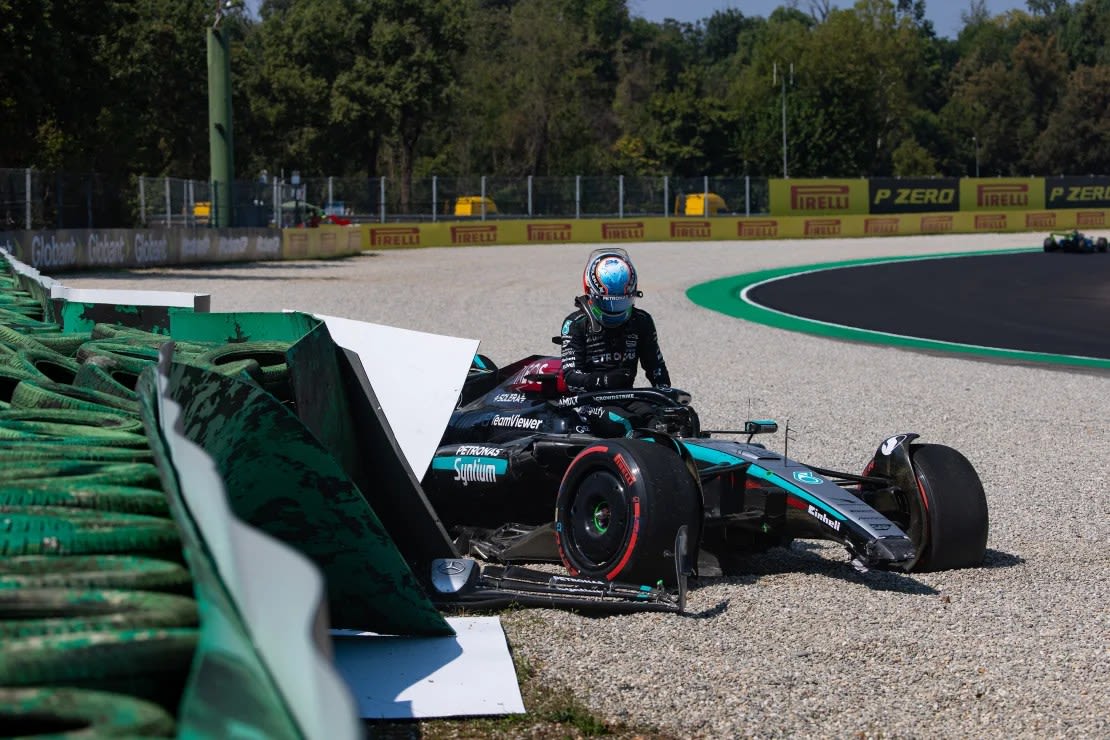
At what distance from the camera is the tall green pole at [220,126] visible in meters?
34.3

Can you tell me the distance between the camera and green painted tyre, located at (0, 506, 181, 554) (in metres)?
2.58

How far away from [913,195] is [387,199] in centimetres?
2024

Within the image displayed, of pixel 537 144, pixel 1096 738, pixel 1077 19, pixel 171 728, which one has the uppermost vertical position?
pixel 1077 19

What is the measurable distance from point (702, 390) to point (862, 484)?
5.68 metres

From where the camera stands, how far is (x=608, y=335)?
23.7 ft

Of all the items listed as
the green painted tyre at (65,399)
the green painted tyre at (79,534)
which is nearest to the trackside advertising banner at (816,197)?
the green painted tyre at (65,399)

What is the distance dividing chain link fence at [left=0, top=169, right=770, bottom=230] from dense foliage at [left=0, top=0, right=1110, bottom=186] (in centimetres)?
239

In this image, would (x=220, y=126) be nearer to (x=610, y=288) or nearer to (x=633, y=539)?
(x=610, y=288)

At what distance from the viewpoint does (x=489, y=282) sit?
87.8 ft

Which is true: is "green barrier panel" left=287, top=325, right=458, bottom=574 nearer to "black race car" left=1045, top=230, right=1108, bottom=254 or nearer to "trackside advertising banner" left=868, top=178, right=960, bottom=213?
"black race car" left=1045, top=230, right=1108, bottom=254

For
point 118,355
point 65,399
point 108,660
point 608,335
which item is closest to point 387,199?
point 608,335

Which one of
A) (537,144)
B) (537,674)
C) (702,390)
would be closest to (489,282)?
(702,390)

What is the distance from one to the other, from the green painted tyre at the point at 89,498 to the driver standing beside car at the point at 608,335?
14.0 feet

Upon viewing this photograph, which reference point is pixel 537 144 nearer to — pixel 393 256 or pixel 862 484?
pixel 393 256
